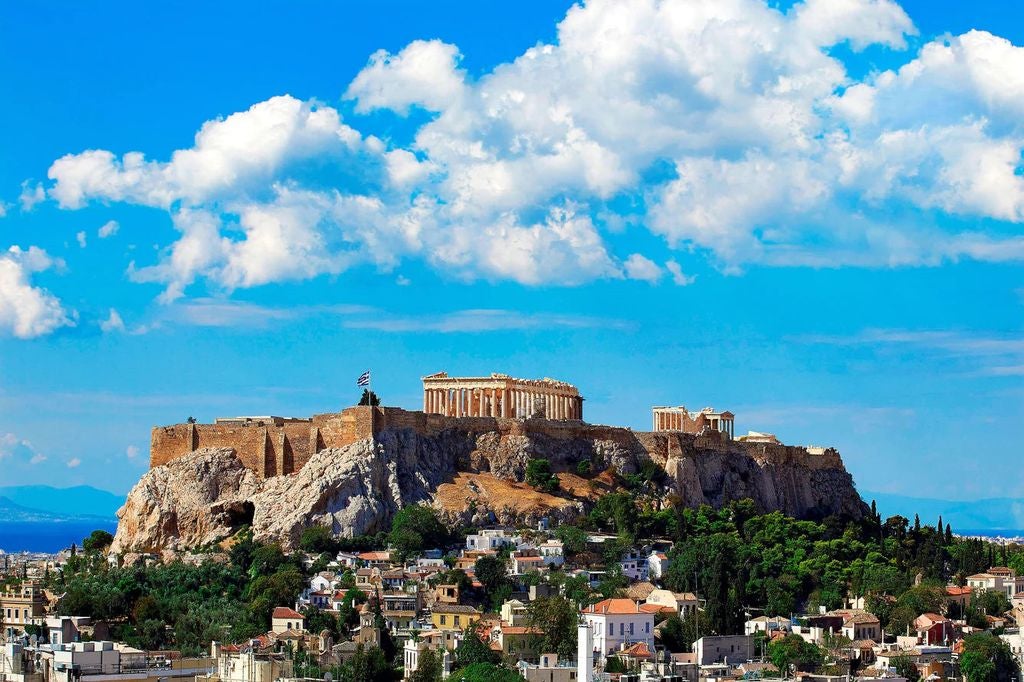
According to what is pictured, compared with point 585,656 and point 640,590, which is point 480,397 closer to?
point 640,590

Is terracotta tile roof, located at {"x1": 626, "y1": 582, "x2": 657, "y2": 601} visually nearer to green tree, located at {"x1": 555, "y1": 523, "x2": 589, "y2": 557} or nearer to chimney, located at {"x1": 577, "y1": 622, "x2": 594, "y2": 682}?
green tree, located at {"x1": 555, "y1": 523, "x2": 589, "y2": 557}

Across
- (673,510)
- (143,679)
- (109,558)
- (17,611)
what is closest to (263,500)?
(109,558)

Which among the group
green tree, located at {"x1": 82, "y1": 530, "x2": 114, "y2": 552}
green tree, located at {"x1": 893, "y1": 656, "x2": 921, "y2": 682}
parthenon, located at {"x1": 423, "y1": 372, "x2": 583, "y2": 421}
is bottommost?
green tree, located at {"x1": 893, "y1": 656, "x2": 921, "y2": 682}

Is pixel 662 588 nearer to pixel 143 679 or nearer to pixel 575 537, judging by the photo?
pixel 575 537

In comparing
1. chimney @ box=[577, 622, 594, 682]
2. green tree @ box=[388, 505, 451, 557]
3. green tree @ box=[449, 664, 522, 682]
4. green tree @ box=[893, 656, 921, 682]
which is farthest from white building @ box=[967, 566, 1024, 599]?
green tree @ box=[449, 664, 522, 682]

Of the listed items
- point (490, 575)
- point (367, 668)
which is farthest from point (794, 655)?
point (367, 668)
